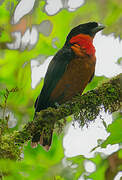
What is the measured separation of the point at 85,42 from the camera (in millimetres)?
3422

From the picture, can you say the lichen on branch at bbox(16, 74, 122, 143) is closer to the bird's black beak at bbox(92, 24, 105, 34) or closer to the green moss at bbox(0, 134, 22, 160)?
the green moss at bbox(0, 134, 22, 160)

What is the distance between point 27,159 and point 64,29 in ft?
5.16

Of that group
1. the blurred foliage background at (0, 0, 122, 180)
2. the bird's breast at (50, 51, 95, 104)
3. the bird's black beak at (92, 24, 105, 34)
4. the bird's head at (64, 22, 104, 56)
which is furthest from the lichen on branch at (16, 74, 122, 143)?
the bird's black beak at (92, 24, 105, 34)

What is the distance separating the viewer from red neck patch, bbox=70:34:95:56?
10.5 feet

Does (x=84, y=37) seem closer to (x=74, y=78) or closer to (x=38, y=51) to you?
(x=38, y=51)

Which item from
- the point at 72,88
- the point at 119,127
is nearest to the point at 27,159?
the point at 72,88

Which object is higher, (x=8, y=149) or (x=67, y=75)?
(x=67, y=75)

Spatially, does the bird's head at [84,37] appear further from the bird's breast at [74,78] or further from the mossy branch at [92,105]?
the mossy branch at [92,105]

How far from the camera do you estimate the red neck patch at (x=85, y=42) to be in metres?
3.21

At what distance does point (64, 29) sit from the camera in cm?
349

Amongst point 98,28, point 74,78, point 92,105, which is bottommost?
point 92,105

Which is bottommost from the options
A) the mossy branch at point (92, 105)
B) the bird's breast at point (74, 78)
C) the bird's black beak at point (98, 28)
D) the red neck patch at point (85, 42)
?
the mossy branch at point (92, 105)

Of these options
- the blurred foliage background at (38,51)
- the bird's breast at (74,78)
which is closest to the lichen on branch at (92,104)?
the blurred foliage background at (38,51)

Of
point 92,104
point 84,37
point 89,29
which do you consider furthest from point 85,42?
point 92,104
